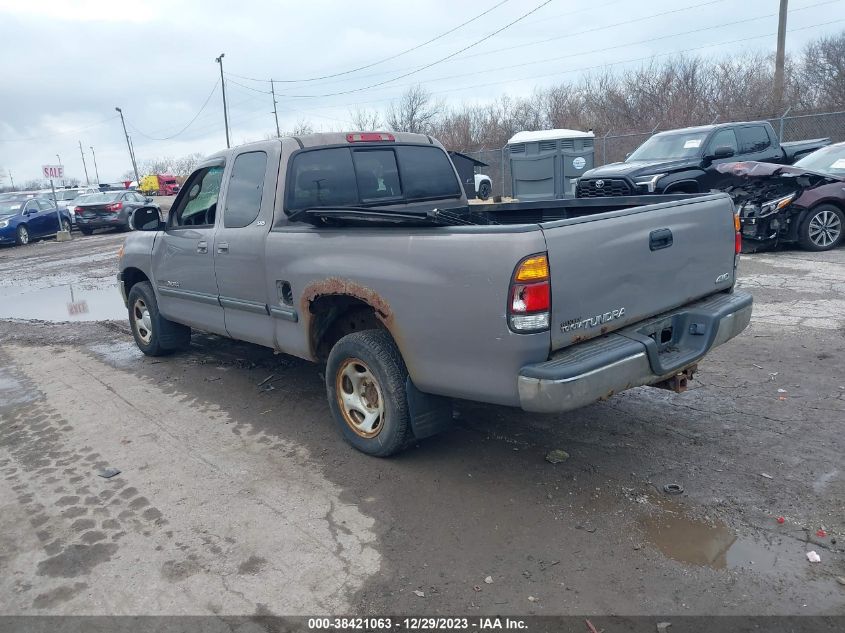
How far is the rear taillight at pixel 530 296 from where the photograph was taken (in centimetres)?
324

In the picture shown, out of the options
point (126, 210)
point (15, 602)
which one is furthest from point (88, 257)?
point (15, 602)

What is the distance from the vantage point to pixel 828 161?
11.3 m

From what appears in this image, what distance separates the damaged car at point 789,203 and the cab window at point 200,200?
7993mm

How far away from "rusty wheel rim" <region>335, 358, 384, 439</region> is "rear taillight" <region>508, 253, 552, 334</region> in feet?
4.07

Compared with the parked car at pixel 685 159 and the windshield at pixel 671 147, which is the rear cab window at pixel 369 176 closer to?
the parked car at pixel 685 159

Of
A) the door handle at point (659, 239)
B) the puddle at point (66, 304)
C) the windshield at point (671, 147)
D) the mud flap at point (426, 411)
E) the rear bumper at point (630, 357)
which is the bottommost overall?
the puddle at point (66, 304)

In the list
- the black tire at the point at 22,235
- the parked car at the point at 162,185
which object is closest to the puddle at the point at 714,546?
the black tire at the point at 22,235

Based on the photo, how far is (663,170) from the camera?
1173 centimetres

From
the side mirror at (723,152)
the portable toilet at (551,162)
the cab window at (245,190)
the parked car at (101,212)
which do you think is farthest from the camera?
the parked car at (101,212)

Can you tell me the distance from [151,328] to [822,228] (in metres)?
9.62

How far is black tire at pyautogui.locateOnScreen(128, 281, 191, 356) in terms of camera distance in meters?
6.92

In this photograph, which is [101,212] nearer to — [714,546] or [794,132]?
[794,132]

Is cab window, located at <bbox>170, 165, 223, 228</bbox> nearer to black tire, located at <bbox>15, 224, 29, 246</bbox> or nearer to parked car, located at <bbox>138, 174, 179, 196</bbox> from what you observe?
black tire, located at <bbox>15, 224, 29, 246</bbox>

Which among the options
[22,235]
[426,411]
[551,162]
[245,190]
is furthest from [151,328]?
[22,235]
